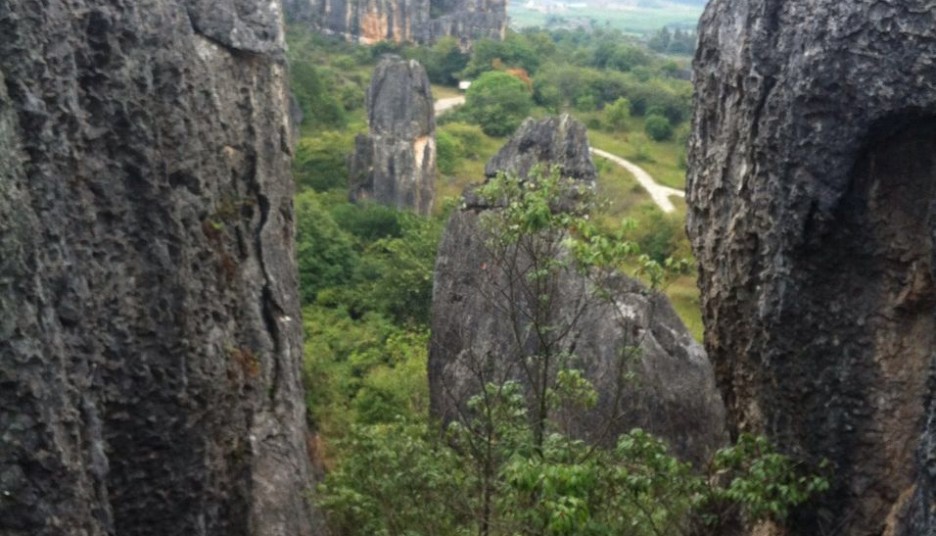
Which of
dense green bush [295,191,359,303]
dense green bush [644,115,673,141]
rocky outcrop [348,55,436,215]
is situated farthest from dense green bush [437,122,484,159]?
dense green bush [295,191,359,303]

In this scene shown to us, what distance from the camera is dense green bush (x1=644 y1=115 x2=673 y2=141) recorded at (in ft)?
167

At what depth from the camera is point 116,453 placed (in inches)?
287

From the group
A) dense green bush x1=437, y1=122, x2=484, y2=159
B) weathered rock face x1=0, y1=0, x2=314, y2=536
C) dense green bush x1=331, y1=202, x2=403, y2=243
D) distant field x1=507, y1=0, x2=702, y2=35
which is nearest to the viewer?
weathered rock face x1=0, y1=0, x2=314, y2=536

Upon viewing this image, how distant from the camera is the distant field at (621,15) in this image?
151188mm

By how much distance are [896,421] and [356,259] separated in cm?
2313

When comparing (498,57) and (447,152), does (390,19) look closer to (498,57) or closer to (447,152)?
(498,57)

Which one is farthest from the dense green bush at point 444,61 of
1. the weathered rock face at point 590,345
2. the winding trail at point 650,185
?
the weathered rock face at point 590,345

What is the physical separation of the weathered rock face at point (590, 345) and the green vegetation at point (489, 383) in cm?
91

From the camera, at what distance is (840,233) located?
649cm

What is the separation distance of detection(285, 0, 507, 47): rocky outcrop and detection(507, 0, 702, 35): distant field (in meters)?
75.7

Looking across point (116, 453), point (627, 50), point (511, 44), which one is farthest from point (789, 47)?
point (627, 50)

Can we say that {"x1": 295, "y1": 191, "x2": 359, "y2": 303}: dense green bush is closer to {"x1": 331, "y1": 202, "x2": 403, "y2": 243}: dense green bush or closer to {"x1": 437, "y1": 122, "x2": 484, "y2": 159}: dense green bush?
{"x1": 331, "y1": 202, "x2": 403, "y2": 243}: dense green bush

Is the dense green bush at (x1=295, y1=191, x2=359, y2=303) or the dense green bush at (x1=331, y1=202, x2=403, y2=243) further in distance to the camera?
the dense green bush at (x1=331, y1=202, x2=403, y2=243)

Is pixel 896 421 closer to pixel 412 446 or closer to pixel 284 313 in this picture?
pixel 412 446
